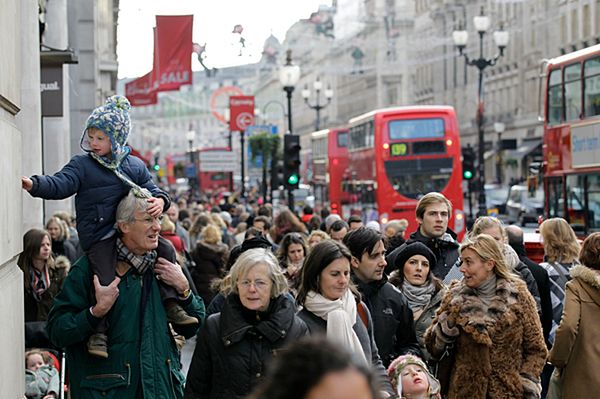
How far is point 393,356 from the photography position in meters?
7.39

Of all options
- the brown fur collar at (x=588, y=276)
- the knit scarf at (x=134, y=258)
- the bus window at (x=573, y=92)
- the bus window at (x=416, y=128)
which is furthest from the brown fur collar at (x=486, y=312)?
the bus window at (x=416, y=128)

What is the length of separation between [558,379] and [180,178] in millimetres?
108140

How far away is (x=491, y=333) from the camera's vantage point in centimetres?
730

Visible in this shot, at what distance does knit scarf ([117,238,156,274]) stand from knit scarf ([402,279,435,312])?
3.13m

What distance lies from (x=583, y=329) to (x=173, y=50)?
881 inches

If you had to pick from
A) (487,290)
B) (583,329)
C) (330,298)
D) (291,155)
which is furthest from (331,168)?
(330,298)

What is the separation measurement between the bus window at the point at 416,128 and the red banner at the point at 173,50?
229 inches

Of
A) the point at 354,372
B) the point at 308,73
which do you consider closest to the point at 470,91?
the point at 308,73

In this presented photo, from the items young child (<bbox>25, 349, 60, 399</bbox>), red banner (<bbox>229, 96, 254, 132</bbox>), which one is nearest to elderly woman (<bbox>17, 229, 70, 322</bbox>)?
young child (<bbox>25, 349, 60, 399</bbox>)

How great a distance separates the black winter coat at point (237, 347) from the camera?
216 inches

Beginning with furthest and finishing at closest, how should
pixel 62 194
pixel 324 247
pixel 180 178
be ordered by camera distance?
1. pixel 180 178
2. pixel 324 247
3. pixel 62 194

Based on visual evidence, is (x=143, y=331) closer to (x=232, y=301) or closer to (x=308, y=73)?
(x=232, y=301)

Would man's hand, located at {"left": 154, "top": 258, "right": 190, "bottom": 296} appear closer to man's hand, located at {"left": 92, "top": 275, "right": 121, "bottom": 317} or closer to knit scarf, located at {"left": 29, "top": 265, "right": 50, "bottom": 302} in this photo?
man's hand, located at {"left": 92, "top": 275, "right": 121, "bottom": 317}

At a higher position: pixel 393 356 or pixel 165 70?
pixel 165 70
